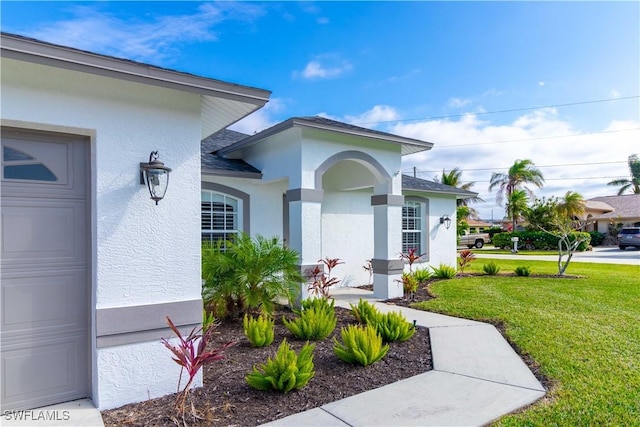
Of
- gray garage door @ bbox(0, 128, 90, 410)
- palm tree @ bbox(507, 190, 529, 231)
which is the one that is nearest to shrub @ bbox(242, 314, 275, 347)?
gray garage door @ bbox(0, 128, 90, 410)

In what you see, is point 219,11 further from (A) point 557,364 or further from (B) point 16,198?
(A) point 557,364

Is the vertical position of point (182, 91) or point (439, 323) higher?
point (182, 91)

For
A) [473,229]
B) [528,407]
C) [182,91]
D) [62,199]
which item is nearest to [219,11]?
[182,91]

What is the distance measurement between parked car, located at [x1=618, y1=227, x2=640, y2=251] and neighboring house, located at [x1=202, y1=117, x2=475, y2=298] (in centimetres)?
2745

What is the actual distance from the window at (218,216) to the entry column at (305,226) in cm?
184

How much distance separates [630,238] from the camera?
91.9 ft

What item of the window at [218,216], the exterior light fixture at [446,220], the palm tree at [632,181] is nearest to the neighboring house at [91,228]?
the window at [218,216]

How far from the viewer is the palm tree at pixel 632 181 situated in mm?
47384

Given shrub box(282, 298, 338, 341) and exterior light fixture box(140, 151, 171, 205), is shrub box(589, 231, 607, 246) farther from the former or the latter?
exterior light fixture box(140, 151, 171, 205)

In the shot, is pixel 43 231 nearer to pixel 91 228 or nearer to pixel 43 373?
pixel 91 228

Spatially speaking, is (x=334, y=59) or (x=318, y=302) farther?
(x=334, y=59)

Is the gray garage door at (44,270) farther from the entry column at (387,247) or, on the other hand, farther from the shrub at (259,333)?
the entry column at (387,247)

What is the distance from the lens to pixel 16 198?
341 cm

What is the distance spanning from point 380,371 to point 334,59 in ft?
46.6
